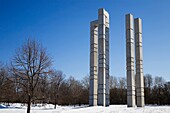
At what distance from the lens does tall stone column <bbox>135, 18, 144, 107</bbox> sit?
2838 cm

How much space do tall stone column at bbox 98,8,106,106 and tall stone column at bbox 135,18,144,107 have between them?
4.46 meters

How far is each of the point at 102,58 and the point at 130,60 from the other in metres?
3.57

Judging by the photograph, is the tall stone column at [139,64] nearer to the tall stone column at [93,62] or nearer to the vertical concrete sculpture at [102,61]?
the vertical concrete sculpture at [102,61]

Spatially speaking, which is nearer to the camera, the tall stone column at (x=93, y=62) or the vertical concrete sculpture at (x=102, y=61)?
the vertical concrete sculpture at (x=102, y=61)

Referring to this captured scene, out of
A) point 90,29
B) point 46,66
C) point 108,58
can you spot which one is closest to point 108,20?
point 90,29

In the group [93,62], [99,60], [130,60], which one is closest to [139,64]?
[130,60]

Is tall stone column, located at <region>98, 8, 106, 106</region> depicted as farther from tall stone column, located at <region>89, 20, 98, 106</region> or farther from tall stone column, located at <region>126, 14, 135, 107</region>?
tall stone column, located at <region>126, 14, 135, 107</region>

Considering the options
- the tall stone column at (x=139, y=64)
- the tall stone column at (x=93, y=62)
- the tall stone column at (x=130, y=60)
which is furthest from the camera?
the tall stone column at (x=93, y=62)

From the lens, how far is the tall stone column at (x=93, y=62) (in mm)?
28698

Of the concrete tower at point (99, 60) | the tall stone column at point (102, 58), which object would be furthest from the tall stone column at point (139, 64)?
the tall stone column at point (102, 58)

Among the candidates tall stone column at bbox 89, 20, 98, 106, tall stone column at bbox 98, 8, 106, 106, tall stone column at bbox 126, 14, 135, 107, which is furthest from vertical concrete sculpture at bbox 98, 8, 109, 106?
tall stone column at bbox 126, 14, 135, 107

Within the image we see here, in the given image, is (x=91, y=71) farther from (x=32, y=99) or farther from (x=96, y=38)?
(x=32, y=99)

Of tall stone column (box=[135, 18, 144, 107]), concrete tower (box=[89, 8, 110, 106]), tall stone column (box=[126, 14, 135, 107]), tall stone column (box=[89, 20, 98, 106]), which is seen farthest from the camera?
tall stone column (box=[89, 20, 98, 106])

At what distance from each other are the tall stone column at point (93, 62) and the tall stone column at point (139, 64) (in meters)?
5.42
